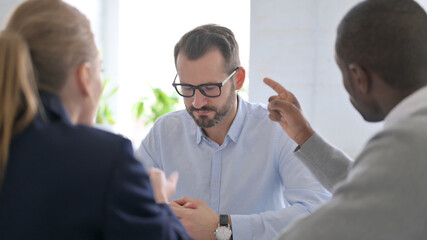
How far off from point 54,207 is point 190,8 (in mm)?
4697

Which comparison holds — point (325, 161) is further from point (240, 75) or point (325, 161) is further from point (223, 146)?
point (240, 75)

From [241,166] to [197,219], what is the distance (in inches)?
18.7

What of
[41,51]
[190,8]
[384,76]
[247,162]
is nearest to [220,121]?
[247,162]

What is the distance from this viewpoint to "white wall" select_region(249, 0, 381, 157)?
3586 millimetres

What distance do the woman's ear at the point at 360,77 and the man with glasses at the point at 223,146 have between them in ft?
3.01

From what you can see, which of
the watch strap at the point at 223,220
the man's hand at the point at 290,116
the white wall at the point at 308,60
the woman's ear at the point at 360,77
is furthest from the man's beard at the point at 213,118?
the white wall at the point at 308,60

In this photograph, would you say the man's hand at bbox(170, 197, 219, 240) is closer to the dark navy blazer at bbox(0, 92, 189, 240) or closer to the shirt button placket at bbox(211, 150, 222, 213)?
the shirt button placket at bbox(211, 150, 222, 213)

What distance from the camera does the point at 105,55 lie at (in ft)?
18.4

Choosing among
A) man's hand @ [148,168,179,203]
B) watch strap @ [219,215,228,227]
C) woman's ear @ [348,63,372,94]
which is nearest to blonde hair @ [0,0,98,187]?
man's hand @ [148,168,179,203]

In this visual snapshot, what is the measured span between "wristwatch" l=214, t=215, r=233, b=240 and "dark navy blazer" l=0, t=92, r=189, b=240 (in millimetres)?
941

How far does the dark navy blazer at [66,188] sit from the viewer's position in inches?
38.8

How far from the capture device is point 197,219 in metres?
1.92

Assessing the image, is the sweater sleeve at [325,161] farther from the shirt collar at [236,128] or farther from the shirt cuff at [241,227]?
the shirt collar at [236,128]

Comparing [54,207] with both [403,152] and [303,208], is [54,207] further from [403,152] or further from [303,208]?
[303,208]
